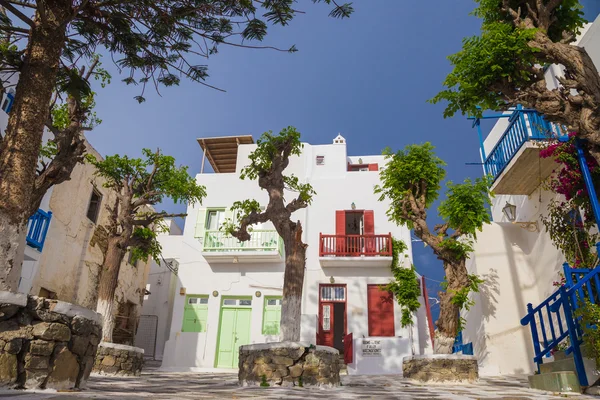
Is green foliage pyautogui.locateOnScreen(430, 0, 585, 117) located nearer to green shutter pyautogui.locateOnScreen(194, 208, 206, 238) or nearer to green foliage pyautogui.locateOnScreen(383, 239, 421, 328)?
green foliage pyautogui.locateOnScreen(383, 239, 421, 328)

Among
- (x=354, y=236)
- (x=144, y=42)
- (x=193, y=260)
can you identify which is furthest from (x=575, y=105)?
(x=193, y=260)

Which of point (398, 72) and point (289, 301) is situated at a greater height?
point (398, 72)

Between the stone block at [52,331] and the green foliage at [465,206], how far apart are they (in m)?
7.28

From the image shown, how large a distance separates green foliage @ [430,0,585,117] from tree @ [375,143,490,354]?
2.57 meters

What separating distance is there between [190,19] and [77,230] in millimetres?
10387

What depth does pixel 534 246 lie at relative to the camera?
9.68 m

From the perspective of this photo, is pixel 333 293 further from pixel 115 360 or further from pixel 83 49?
pixel 83 49

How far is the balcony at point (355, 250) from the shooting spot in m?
13.3

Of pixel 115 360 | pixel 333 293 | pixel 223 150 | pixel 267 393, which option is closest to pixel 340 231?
pixel 333 293

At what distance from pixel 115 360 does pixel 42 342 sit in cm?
577

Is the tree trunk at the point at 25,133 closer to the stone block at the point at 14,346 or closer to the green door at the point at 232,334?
the stone block at the point at 14,346

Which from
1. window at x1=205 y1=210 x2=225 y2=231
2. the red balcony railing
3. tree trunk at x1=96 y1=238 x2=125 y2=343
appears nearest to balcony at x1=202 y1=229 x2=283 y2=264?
window at x1=205 y1=210 x2=225 y2=231

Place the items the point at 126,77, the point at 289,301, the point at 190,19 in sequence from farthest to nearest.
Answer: the point at 289,301 → the point at 126,77 → the point at 190,19

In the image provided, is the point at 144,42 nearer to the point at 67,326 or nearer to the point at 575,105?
the point at 67,326
